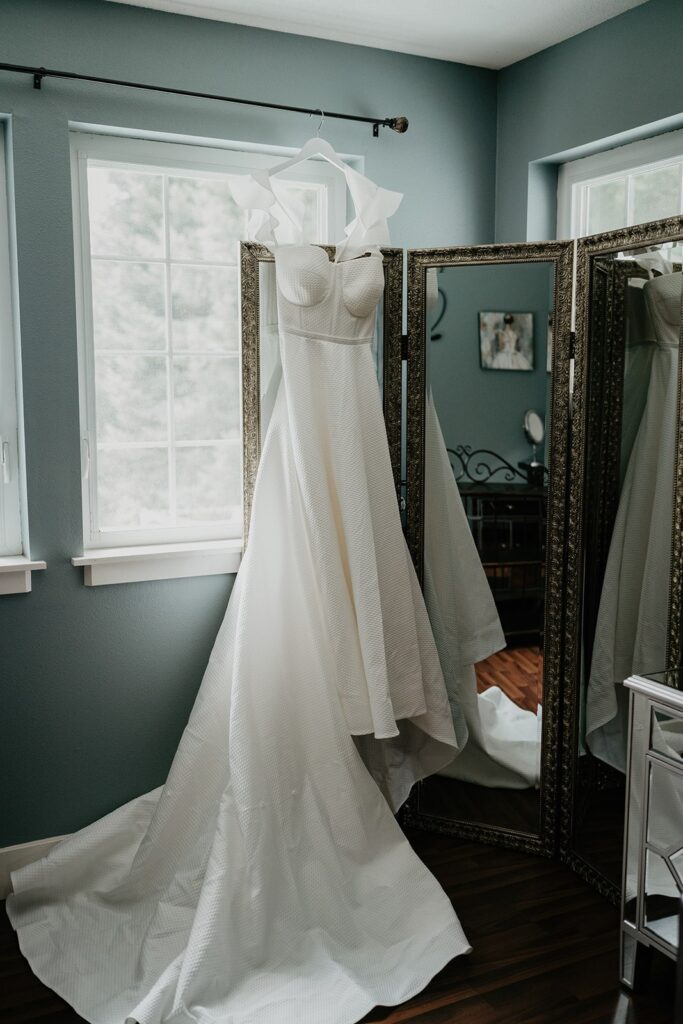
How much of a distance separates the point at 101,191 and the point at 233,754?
165cm

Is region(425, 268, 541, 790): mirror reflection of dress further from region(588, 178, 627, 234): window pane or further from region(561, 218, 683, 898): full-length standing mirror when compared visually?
region(588, 178, 627, 234): window pane

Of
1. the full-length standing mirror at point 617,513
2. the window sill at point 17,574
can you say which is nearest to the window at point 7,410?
the window sill at point 17,574

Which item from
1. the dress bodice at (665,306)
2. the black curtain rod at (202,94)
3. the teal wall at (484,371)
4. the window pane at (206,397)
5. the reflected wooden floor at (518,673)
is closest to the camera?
the dress bodice at (665,306)

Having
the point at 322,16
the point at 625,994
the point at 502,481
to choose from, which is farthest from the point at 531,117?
the point at 625,994

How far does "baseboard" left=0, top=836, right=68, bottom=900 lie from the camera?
8.39 feet

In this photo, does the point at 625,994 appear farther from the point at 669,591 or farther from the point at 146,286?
the point at 146,286

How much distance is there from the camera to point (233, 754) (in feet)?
7.50

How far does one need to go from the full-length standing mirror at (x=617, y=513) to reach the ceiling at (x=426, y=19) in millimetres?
744

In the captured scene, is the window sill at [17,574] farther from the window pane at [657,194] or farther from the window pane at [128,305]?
the window pane at [657,194]

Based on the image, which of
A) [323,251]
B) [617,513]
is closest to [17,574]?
[323,251]

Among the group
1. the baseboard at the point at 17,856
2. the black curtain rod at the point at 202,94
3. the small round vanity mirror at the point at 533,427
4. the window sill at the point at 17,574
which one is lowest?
the baseboard at the point at 17,856

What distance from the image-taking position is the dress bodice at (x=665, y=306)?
7.17 feet

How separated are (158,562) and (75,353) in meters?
0.65

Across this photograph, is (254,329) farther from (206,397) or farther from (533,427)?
(533,427)
